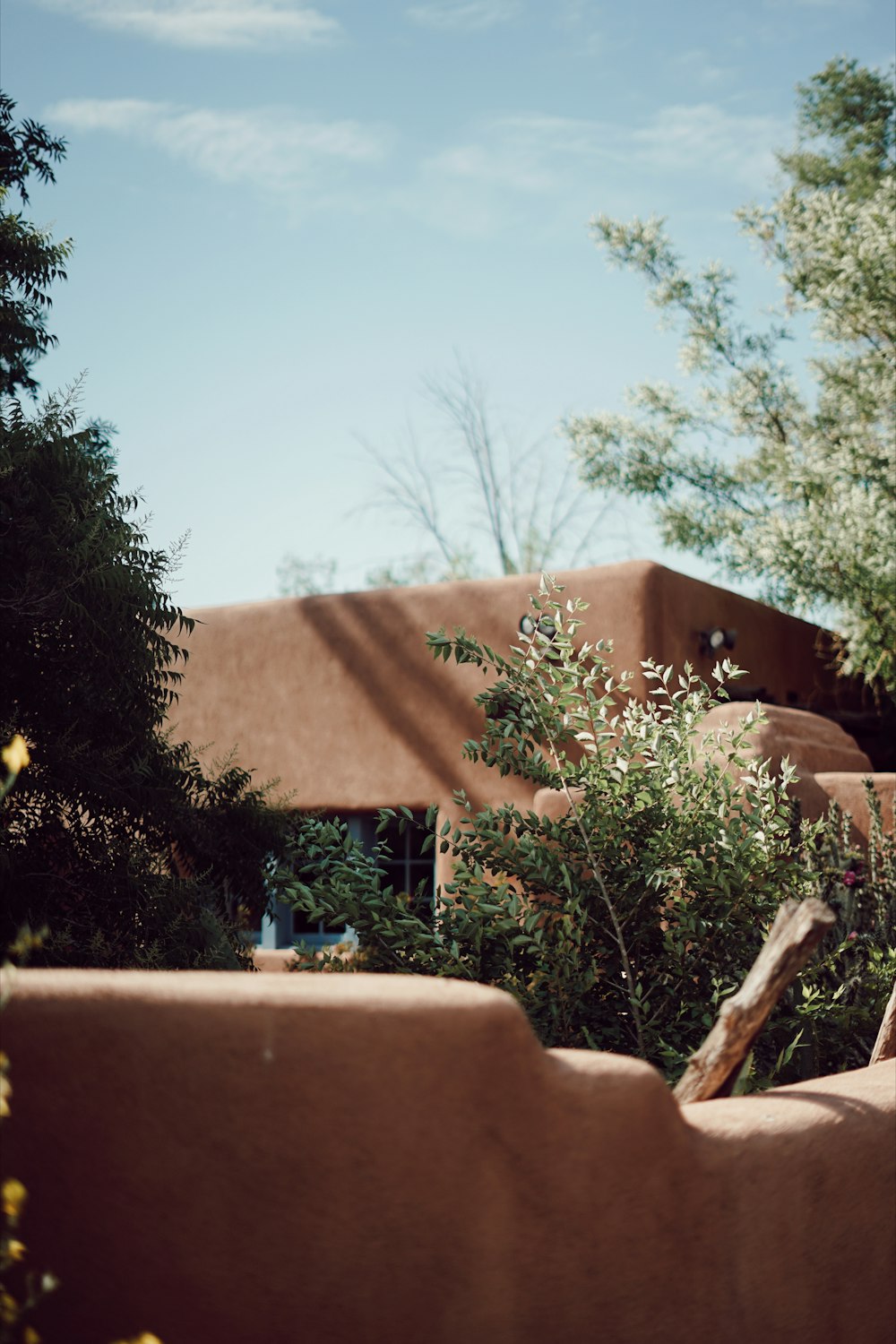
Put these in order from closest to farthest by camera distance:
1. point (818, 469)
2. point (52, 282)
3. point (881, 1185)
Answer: point (881, 1185)
point (52, 282)
point (818, 469)

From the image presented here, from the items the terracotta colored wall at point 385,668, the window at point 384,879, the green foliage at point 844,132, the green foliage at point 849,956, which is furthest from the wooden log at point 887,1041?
the green foliage at point 844,132

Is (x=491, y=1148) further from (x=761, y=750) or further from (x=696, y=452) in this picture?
(x=696, y=452)

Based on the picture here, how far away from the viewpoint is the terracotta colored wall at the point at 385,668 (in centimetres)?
934

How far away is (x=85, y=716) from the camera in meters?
6.05

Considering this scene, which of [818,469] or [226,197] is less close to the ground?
[226,197]

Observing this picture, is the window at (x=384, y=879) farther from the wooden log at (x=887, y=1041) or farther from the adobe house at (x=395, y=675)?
the wooden log at (x=887, y=1041)

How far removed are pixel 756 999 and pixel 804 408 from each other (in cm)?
1561

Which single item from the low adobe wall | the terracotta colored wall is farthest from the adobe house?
the low adobe wall

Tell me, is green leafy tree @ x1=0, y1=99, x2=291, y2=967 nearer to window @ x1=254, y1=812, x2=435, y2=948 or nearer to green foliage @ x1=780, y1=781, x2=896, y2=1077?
green foliage @ x1=780, y1=781, x2=896, y2=1077

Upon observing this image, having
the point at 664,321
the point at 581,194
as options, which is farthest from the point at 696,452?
the point at 581,194

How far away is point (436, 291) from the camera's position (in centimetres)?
1806

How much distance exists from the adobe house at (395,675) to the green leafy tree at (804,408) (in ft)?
3.43

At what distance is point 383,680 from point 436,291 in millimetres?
9752

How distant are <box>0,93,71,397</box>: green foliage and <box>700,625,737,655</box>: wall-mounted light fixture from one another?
5.50m
